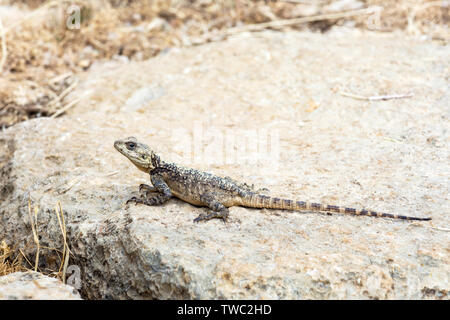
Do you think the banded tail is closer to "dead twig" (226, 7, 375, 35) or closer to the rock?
the rock

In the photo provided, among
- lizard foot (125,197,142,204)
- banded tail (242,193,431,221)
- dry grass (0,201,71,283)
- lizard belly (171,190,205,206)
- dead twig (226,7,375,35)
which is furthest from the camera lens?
dead twig (226,7,375,35)

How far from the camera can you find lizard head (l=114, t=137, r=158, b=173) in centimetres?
485

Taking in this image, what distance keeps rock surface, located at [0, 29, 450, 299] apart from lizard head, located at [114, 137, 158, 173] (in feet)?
1.14

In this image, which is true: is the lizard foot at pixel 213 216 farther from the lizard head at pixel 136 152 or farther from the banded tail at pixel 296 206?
the lizard head at pixel 136 152

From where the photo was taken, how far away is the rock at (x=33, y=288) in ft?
11.7

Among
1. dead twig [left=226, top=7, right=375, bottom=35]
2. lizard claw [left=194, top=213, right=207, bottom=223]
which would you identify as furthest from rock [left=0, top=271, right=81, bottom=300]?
dead twig [left=226, top=7, right=375, bottom=35]

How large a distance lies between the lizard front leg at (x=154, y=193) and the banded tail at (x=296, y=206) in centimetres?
77

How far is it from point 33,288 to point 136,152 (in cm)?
168

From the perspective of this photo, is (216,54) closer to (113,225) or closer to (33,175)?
(33,175)

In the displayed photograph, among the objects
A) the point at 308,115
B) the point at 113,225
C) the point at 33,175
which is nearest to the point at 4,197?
the point at 33,175

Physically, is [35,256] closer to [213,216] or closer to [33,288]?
[33,288]

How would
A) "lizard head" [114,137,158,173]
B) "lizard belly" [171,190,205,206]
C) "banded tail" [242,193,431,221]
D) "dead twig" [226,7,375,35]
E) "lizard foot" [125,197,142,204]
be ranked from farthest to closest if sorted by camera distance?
"dead twig" [226,7,375,35] < "lizard head" [114,137,158,173] < "lizard belly" [171,190,205,206] < "lizard foot" [125,197,142,204] < "banded tail" [242,193,431,221]

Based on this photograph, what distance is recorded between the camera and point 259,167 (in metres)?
5.55

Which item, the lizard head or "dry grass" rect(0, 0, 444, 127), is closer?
the lizard head
